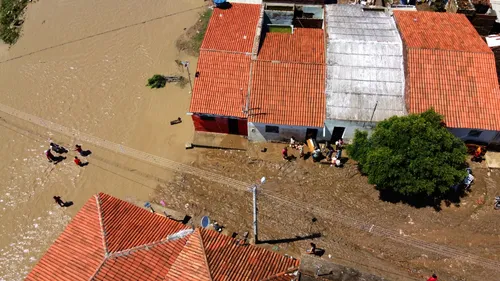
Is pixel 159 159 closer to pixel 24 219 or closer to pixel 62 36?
pixel 24 219

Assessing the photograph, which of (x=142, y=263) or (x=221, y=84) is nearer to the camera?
(x=142, y=263)

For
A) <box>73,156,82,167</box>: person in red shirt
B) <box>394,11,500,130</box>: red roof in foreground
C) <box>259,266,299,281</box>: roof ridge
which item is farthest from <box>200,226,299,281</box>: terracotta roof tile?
<box>394,11,500,130</box>: red roof in foreground

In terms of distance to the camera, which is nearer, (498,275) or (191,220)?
(498,275)

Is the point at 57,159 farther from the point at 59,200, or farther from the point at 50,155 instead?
the point at 59,200

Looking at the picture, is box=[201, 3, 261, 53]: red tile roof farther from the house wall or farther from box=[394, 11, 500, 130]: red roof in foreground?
box=[394, 11, 500, 130]: red roof in foreground

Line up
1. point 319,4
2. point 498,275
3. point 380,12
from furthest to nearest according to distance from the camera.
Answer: point 319,4, point 380,12, point 498,275

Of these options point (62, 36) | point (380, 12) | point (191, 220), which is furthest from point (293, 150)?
point (62, 36)

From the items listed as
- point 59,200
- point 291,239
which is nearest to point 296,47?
point 291,239

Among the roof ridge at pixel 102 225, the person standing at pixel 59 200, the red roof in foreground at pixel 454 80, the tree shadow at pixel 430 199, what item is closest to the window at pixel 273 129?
the tree shadow at pixel 430 199
